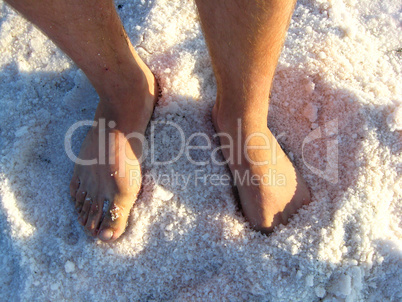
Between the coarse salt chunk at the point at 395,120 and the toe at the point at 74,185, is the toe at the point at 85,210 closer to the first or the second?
the toe at the point at 74,185

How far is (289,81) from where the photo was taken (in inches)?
49.9

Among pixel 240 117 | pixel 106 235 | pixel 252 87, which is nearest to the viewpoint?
pixel 252 87

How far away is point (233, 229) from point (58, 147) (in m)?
0.79

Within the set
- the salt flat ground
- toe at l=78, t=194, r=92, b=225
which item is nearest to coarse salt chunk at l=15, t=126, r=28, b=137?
the salt flat ground

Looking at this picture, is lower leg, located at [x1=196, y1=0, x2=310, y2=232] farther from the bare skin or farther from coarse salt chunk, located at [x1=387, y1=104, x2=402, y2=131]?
coarse salt chunk, located at [x1=387, y1=104, x2=402, y2=131]

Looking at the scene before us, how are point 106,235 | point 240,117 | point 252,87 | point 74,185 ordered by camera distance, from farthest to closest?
point 74,185 → point 106,235 → point 240,117 → point 252,87

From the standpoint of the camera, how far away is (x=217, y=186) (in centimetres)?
117

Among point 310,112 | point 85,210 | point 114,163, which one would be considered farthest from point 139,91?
point 310,112

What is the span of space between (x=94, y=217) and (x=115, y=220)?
0.10 metres

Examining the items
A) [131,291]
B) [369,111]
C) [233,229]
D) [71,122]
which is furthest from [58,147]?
[369,111]

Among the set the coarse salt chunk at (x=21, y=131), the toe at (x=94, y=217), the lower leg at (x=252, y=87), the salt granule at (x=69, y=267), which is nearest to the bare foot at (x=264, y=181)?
the lower leg at (x=252, y=87)
